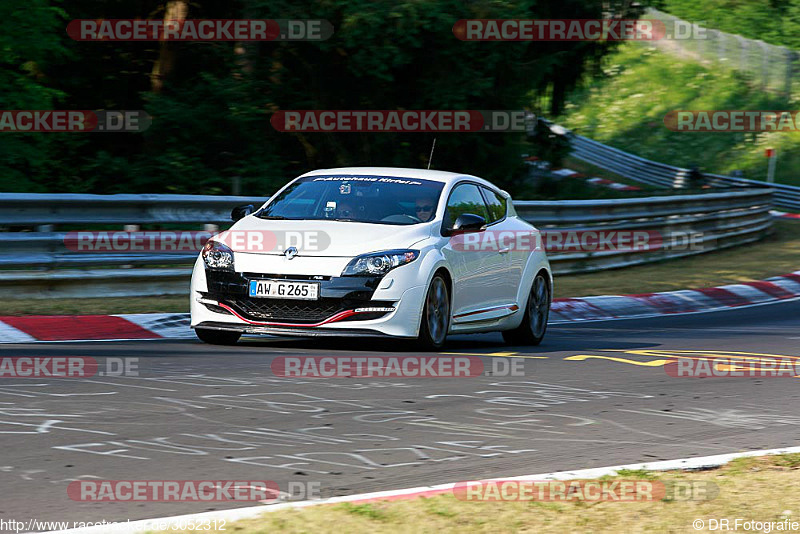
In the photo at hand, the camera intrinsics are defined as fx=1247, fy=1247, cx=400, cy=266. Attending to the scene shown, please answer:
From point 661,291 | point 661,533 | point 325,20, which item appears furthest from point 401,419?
point 325,20

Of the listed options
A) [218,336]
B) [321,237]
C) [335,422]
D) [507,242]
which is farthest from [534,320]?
[335,422]

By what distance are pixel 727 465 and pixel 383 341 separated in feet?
16.6

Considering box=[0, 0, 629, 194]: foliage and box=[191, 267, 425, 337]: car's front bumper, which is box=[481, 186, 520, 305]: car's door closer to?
box=[191, 267, 425, 337]: car's front bumper

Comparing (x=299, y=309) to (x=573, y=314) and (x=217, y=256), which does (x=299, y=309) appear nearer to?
(x=217, y=256)

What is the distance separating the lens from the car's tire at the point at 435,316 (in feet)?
31.4

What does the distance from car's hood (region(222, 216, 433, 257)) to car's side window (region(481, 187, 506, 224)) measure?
58.1 inches

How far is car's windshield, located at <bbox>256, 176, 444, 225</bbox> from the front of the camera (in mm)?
10186

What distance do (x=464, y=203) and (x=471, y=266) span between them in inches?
26.1

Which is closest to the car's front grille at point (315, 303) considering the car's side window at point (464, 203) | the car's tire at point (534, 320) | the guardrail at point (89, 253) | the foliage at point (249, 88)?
the car's side window at point (464, 203)

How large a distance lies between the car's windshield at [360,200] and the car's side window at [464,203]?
6.0 inches

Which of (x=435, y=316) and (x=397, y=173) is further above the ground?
(x=397, y=173)

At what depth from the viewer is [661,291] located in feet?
56.0

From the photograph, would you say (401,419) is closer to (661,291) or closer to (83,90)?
(661,291)

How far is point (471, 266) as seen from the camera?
10.4 meters
